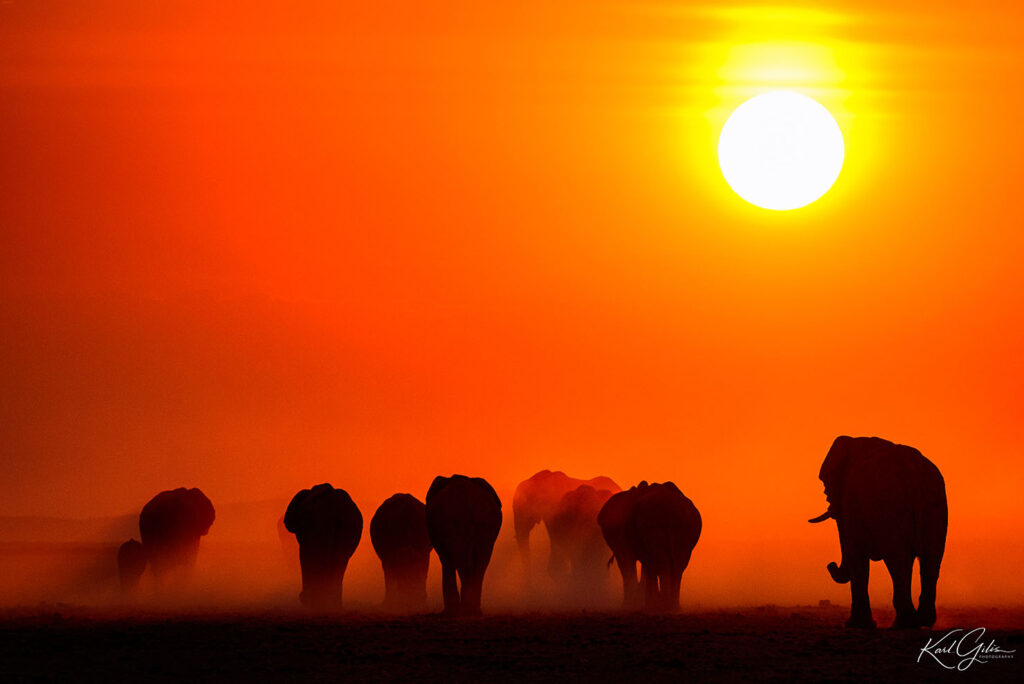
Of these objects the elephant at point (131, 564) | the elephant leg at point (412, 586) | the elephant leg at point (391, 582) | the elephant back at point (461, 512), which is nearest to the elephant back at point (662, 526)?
the elephant back at point (461, 512)

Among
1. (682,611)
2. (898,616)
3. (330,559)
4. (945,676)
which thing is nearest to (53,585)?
(330,559)

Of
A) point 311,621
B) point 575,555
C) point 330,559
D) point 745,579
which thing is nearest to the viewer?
point 311,621

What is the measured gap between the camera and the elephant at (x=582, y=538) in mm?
53438

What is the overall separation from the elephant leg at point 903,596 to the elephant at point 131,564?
2999 centimetres

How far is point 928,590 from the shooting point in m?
31.7

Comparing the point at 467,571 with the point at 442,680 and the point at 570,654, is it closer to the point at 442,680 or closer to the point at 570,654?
the point at 570,654

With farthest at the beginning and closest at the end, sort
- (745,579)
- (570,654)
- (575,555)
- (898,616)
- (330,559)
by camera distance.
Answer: (745,579)
(575,555)
(330,559)
(898,616)
(570,654)

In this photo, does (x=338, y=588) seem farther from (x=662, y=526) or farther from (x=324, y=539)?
(x=662, y=526)

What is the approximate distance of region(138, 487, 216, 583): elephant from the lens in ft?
A: 175

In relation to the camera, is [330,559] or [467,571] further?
[330,559]

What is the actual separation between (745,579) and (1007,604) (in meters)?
17.5

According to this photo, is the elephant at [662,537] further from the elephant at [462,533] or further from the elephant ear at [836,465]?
the elephant ear at [836,465]

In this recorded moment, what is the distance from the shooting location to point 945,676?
24.2 meters

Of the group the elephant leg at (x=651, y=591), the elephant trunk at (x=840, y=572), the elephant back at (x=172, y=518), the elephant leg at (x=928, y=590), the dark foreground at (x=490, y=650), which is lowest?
the dark foreground at (x=490, y=650)
